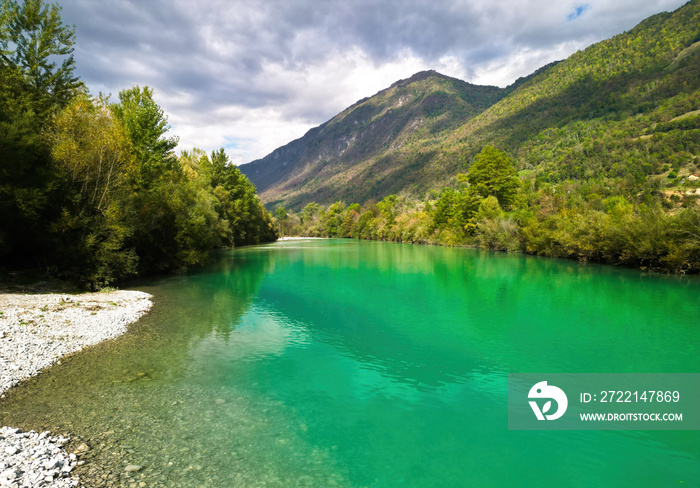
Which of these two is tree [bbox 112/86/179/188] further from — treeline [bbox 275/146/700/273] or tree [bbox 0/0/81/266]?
treeline [bbox 275/146/700/273]

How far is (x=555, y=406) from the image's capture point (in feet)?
31.1

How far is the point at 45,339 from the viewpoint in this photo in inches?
489

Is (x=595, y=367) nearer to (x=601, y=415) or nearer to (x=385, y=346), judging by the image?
(x=601, y=415)

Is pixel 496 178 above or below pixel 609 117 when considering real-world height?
below

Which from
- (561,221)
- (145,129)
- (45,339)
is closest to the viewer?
(45,339)

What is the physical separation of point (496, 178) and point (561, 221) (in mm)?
24053

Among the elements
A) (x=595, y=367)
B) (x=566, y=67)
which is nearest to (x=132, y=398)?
(x=595, y=367)

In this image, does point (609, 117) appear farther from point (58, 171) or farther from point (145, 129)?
point (58, 171)

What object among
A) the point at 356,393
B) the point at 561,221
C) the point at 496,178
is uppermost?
the point at 496,178

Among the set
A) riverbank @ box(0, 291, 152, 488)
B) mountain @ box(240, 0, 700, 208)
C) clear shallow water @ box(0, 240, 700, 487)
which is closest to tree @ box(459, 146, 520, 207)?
mountain @ box(240, 0, 700, 208)

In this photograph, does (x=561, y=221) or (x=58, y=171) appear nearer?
(x=58, y=171)

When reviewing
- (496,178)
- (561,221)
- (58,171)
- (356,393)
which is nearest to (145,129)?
(58,171)

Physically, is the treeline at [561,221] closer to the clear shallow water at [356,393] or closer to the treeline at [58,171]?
the clear shallow water at [356,393]

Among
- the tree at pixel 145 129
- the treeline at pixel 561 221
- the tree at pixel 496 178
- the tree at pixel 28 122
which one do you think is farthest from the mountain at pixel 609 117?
the tree at pixel 28 122
